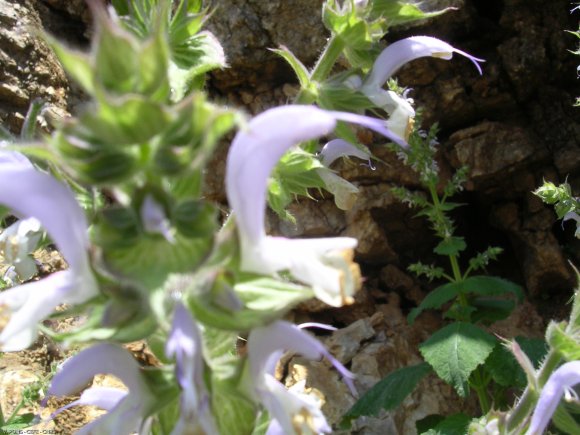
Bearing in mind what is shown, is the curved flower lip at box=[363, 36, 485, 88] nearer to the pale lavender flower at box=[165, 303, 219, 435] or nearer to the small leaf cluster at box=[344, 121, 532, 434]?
the pale lavender flower at box=[165, 303, 219, 435]

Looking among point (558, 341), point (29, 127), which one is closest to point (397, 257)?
point (558, 341)

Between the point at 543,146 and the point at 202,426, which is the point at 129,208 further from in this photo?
the point at 543,146

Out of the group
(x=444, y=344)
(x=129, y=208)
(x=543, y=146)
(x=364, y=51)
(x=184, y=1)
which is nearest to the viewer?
(x=129, y=208)

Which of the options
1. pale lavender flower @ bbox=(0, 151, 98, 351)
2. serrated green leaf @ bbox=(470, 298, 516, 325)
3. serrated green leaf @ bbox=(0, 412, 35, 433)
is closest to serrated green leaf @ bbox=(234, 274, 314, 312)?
pale lavender flower @ bbox=(0, 151, 98, 351)

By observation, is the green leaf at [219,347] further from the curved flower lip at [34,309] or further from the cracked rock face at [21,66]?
the cracked rock face at [21,66]

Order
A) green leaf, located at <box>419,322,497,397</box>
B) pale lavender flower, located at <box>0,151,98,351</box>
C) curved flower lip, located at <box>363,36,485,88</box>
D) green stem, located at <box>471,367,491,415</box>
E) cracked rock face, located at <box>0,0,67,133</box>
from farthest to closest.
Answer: cracked rock face, located at <box>0,0,67,133</box> < green stem, located at <box>471,367,491,415</box> < green leaf, located at <box>419,322,497,397</box> < curved flower lip, located at <box>363,36,485,88</box> < pale lavender flower, located at <box>0,151,98,351</box>

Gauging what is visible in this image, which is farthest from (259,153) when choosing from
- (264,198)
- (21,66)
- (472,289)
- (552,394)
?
(21,66)
